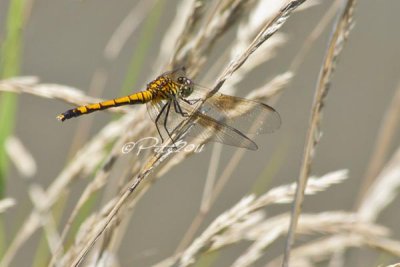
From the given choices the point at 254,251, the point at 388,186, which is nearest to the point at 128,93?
the point at 254,251

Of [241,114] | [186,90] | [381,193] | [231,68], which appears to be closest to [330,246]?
[381,193]

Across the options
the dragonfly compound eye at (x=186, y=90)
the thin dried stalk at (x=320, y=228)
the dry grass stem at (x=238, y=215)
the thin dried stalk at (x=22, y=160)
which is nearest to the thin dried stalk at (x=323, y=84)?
the dry grass stem at (x=238, y=215)

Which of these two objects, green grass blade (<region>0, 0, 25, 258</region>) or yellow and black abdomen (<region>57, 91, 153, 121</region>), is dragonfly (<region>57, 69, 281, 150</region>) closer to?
yellow and black abdomen (<region>57, 91, 153, 121</region>)

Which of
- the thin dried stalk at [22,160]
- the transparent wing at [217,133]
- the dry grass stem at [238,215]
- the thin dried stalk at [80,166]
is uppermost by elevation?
the thin dried stalk at [22,160]

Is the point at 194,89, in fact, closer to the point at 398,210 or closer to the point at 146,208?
the point at 398,210

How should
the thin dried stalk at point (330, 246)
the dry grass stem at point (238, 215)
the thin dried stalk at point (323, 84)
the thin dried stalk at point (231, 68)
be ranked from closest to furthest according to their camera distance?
the thin dried stalk at point (231, 68)
the thin dried stalk at point (323, 84)
the dry grass stem at point (238, 215)
the thin dried stalk at point (330, 246)

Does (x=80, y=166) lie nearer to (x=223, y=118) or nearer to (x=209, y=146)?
(x=223, y=118)

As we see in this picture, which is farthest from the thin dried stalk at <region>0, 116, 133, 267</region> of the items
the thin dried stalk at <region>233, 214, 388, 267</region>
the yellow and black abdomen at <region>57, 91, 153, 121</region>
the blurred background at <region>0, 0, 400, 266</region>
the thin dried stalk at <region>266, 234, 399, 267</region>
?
the blurred background at <region>0, 0, 400, 266</region>

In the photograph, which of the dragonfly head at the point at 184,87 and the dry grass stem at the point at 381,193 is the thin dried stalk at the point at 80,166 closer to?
the dragonfly head at the point at 184,87
